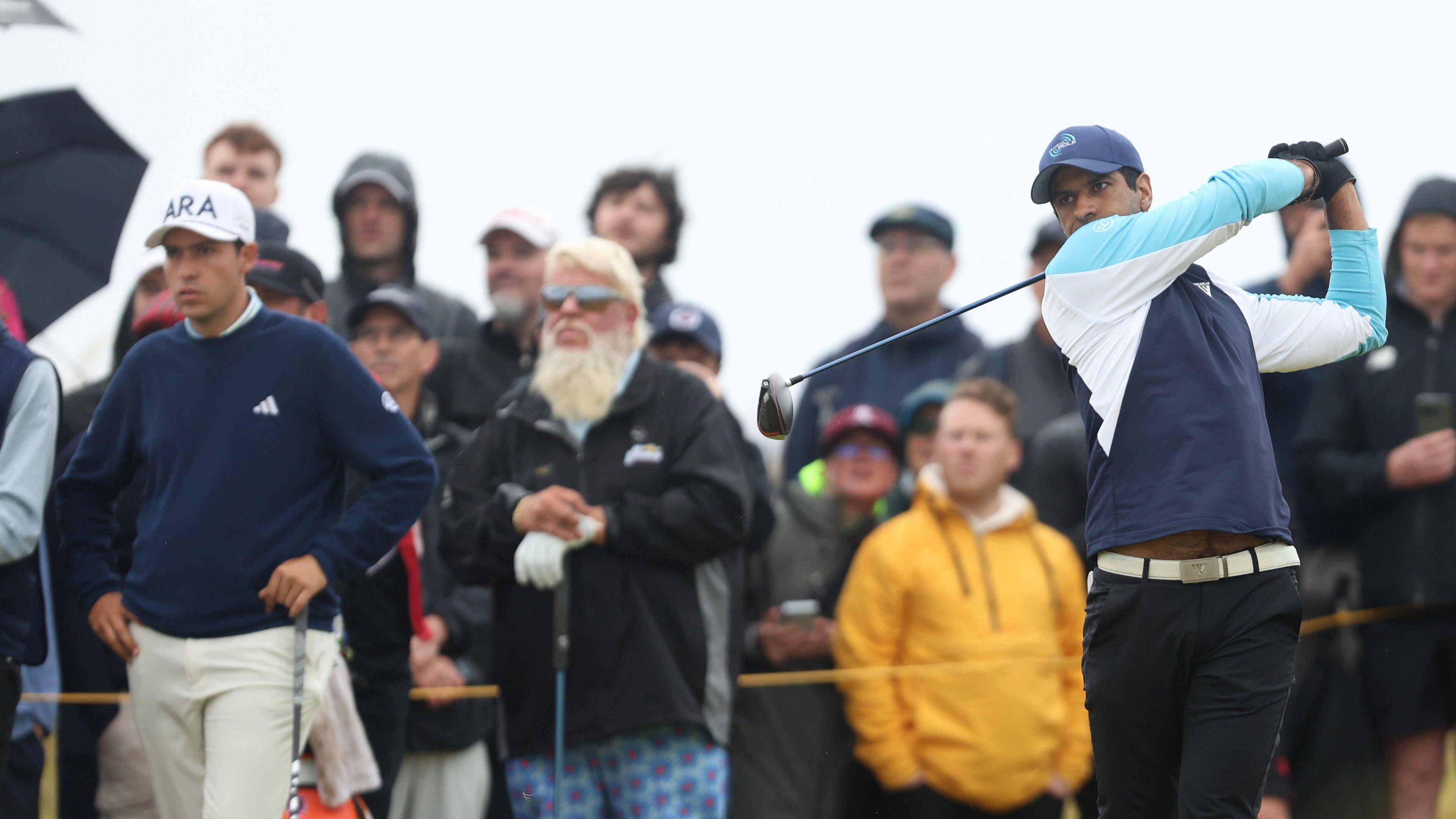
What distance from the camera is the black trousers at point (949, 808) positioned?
6297mm

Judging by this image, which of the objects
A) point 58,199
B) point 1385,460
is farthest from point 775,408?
point 58,199

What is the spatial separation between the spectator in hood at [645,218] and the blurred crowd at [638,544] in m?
0.02

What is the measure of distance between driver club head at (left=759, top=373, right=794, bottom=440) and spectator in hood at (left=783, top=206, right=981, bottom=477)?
2.75 m

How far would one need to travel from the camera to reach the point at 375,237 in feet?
24.2

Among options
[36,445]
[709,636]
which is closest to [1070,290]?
[709,636]

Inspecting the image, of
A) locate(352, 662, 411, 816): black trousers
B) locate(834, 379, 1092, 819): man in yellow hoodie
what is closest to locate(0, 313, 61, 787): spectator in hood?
locate(352, 662, 411, 816): black trousers

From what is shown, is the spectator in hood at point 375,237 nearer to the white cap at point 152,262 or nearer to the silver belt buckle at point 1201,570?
the white cap at point 152,262

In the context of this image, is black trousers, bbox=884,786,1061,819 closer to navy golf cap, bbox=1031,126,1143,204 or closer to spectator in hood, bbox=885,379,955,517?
spectator in hood, bbox=885,379,955,517

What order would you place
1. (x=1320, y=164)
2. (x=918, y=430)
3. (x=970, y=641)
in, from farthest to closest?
1. (x=918, y=430)
2. (x=970, y=641)
3. (x=1320, y=164)

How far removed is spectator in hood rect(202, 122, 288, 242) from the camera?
7.62 meters

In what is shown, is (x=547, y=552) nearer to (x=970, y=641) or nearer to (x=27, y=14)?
(x=970, y=641)

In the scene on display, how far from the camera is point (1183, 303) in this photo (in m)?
4.25

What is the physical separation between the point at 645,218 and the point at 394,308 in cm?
153

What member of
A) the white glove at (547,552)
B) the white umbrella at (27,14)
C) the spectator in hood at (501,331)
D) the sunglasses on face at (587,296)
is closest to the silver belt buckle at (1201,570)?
the white glove at (547,552)
